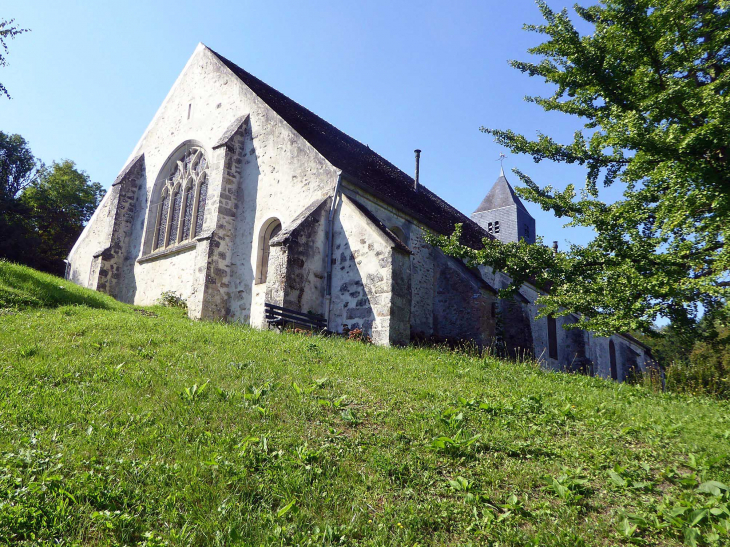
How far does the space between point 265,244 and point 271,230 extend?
450 millimetres

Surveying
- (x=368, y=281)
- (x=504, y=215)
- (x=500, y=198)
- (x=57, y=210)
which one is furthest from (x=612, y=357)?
(x=57, y=210)

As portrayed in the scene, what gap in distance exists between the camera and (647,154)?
700 cm

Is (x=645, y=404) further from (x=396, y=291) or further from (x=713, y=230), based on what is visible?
(x=396, y=291)

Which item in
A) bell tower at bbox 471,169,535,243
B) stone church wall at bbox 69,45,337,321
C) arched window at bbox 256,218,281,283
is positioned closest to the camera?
stone church wall at bbox 69,45,337,321

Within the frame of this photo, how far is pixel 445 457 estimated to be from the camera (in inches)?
186

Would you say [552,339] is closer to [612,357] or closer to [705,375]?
[612,357]

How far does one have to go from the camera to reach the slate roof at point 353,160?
47.8 ft

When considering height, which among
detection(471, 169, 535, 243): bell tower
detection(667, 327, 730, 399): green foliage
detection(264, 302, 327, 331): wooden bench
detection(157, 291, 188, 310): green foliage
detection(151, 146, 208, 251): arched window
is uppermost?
detection(471, 169, 535, 243): bell tower

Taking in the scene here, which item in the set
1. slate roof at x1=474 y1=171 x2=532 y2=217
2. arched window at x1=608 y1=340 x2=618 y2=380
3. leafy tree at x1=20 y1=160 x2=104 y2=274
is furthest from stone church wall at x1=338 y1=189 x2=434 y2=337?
leafy tree at x1=20 y1=160 x2=104 y2=274

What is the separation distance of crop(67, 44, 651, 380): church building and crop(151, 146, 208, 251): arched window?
48mm

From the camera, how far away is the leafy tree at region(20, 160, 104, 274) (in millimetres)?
25406

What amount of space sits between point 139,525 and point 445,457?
2.60m

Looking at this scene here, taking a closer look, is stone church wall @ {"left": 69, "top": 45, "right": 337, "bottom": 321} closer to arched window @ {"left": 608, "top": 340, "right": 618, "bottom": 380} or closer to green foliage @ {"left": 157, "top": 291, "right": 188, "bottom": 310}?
green foliage @ {"left": 157, "top": 291, "right": 188, "bottom": 310}

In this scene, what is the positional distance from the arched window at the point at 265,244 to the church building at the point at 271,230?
0.04 metres
